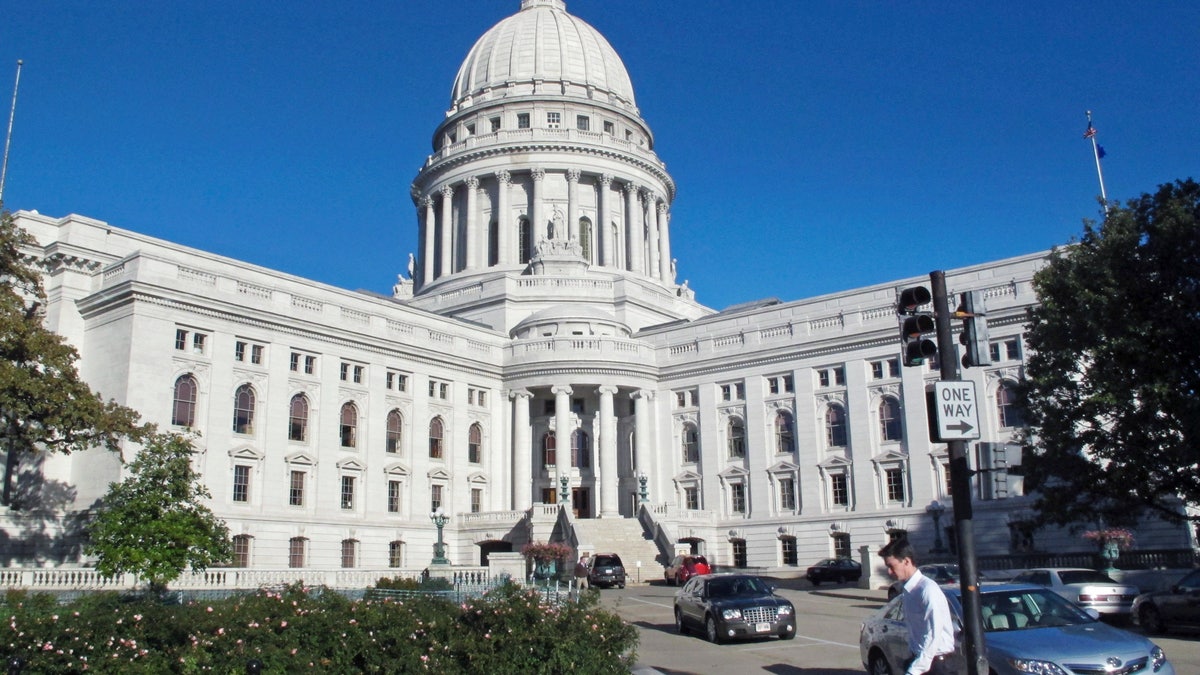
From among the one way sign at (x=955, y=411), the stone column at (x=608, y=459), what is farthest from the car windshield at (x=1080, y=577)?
the stone column at (x=608, y=459)

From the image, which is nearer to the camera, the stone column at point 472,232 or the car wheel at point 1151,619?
the car wheel at point 1151,619

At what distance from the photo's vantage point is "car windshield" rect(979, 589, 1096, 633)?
15430 mm

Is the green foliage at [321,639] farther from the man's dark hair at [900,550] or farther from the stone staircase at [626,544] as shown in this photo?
the stone staircase at [626,544]

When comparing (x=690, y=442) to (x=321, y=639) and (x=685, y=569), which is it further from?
(x=321, y=639)

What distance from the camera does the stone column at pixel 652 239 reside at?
90.6 meters

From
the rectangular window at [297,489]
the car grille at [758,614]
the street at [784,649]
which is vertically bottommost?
the street at [784,649]

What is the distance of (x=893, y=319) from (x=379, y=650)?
49883 mm

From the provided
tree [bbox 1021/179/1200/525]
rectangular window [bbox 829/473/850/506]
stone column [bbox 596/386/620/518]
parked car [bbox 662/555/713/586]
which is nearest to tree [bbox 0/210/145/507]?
parked car [bbox 662/555/713/586]

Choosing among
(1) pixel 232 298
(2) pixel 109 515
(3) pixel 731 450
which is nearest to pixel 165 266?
(1) pixel 232 298

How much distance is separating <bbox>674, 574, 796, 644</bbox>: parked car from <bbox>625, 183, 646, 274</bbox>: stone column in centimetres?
6129

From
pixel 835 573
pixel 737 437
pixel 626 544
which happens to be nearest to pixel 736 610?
pixel 835 573

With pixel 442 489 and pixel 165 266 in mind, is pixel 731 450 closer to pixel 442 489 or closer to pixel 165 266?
A: pixel 442 489

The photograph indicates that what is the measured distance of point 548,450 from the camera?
68.1m

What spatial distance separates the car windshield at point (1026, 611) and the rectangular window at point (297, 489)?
44.4m
